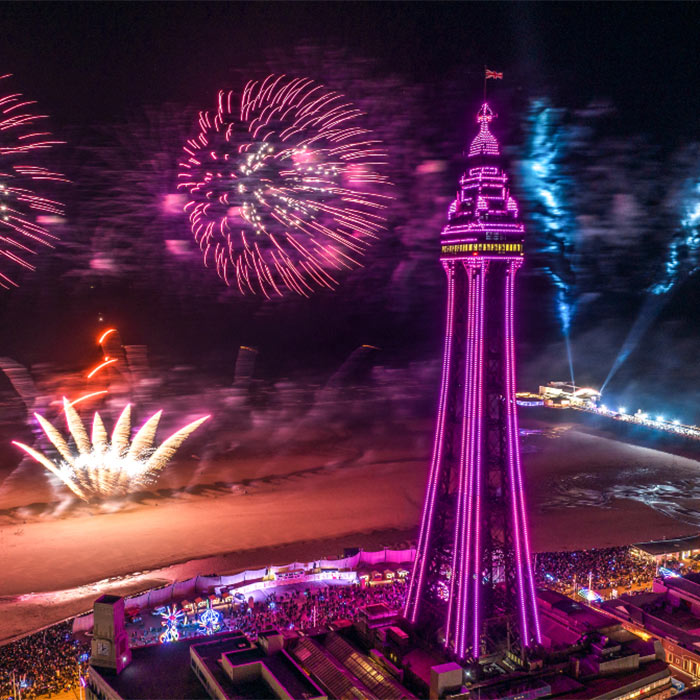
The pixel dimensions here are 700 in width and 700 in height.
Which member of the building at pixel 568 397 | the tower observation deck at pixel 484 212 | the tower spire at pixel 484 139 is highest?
the tower spire at pixel 484 139

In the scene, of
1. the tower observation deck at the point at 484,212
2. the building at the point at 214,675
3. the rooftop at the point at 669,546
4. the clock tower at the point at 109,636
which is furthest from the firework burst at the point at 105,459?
the rooftop at the point at 669,546

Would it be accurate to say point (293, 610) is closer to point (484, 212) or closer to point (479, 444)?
point (479, 444)

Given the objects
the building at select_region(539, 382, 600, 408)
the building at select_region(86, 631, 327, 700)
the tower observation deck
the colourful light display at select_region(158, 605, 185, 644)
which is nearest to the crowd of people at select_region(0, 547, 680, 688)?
the colourful light display at select_region(158, 605, 185, 644)

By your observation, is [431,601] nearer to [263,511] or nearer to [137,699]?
[137,699]

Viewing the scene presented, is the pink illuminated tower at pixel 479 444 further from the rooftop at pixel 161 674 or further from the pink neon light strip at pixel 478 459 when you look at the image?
the rooftop at pixel 161 674

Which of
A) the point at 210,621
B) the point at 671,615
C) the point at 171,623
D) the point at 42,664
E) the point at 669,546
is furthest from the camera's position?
the point at 669,546

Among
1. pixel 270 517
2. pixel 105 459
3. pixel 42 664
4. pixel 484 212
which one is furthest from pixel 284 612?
pixel 105 459
